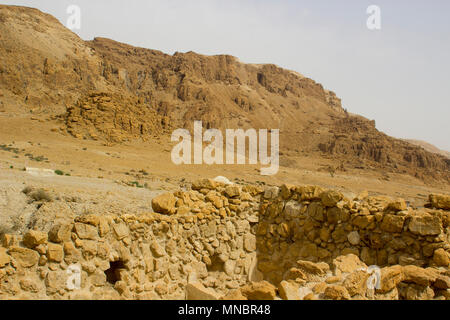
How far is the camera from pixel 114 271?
4.55 metres

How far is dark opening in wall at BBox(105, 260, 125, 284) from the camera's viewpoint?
450 centimetres

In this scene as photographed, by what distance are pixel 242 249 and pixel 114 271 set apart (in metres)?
2.57

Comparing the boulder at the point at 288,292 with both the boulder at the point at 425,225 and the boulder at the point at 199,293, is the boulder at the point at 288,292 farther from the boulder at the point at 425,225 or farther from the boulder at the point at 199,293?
the boulder at the point at 425,225

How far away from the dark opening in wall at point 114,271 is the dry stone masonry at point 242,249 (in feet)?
0.05

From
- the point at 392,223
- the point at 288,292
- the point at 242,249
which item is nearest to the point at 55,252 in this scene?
the point at 288,292

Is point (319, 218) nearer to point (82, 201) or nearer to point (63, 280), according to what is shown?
point (63, 280)

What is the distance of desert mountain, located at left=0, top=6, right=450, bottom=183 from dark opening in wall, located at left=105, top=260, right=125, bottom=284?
28761mm

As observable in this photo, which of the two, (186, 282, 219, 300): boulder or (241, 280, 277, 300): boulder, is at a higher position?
(241, 280, 277, 300): boulder

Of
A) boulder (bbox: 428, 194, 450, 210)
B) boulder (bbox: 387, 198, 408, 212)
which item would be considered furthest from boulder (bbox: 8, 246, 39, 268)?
boulder (bbox: 428, 194, 450, 210)

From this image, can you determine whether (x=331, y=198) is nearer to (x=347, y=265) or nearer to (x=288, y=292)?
(x=347, y=265)

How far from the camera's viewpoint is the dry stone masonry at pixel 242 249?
3680mm

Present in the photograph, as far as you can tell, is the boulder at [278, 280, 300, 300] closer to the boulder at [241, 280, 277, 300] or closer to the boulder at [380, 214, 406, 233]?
the boulder at [241, 280, 277, 300]


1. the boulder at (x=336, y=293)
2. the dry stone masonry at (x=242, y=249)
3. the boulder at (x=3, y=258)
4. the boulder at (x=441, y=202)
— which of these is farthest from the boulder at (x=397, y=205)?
the boulder at (x=3, y=258)
